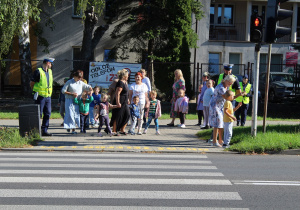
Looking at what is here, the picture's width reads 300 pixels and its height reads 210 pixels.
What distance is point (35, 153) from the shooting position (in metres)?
10.8

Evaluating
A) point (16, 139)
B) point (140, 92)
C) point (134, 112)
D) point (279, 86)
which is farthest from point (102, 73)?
point (279, 86)

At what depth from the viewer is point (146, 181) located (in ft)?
25.4

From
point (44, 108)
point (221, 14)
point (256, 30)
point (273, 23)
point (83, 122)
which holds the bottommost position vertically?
A: point (83, 122)

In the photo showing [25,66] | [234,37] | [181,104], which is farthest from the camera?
[234,37]

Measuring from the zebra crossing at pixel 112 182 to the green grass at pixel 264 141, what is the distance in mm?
1400

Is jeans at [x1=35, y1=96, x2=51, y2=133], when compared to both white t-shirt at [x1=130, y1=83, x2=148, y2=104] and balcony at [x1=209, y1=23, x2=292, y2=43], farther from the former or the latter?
balcony at [x1=209, y1=23, x2=292, y2=43]

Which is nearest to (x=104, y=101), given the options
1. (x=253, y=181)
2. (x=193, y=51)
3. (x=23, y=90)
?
(x=253, y=181)

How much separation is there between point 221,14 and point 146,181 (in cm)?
2994

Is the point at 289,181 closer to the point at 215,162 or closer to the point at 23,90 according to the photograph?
the point at 215,162

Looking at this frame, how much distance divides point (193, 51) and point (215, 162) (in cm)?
2223

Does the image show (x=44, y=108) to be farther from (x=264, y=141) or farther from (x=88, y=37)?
(x=88, y=37)

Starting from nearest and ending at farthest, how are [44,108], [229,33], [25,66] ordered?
[44,108] → [25,66] → [229,33]

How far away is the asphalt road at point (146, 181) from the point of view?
6.36 m

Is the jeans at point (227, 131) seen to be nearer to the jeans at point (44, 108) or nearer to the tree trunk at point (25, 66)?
the jeans at point (44, 108)
